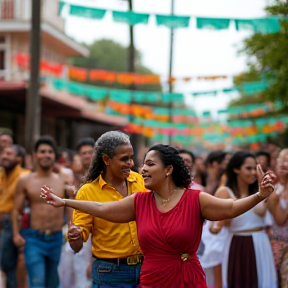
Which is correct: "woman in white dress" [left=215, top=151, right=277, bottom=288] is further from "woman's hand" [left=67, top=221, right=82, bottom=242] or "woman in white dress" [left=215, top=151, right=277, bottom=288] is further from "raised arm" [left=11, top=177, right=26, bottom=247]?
"woman's hand" [left=67, top=221, right=82, bottom=242]

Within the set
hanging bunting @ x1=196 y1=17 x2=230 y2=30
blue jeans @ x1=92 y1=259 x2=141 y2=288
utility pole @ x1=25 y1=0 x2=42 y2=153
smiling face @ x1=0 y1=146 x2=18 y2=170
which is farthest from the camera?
utility pole @ x1=25 y1=0 x2=42 y2=153

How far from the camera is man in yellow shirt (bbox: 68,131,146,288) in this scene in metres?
6.18

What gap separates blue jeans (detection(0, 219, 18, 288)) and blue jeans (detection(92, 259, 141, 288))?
399 cm

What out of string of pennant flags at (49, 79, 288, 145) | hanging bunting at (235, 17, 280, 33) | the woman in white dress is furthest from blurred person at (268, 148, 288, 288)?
string of pennant flags at (49, 79, 288, 145)

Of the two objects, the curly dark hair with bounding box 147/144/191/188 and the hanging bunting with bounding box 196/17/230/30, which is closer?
Answer: the curly dark hair with bounding box 147/144/191/188

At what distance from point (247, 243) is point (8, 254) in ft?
10.5

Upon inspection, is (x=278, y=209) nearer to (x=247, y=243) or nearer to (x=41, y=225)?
(x=247, y=243)

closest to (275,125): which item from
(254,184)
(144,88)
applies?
(254,184)

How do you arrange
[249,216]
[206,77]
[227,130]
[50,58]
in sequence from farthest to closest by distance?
[227,130]
[50,58]
[206,77]
[249,216]

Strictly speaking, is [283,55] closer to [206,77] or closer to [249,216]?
[249,216]

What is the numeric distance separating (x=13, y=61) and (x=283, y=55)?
2376cm

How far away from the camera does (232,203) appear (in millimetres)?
5418

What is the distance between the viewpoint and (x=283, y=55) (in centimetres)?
1262

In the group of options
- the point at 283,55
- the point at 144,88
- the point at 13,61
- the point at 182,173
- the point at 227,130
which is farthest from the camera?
the point at 144,88
